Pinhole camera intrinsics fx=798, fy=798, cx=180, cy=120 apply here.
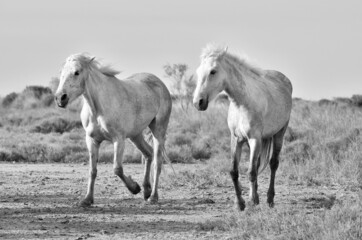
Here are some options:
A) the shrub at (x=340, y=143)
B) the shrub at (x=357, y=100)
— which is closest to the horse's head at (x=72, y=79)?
the shrub at (x=340, y=143)

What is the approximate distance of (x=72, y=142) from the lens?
84.9 feet

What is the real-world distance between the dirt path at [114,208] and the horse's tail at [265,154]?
26.9 inches

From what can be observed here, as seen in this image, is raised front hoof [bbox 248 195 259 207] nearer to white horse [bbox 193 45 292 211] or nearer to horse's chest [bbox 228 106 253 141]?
white horse [bbox 193 45 292 211]

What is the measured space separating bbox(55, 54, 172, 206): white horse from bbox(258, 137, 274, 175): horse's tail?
5.87 ft

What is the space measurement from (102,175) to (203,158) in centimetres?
562

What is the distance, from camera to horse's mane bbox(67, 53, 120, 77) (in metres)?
12.1

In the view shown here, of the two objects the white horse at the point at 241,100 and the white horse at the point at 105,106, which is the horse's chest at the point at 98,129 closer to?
the white horse at the point at 105,106

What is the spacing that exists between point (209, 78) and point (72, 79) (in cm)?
207

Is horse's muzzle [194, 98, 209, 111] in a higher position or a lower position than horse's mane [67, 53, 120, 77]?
lower

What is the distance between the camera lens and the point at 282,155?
19.5 metres

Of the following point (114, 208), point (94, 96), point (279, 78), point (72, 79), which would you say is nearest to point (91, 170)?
point (114, 208)

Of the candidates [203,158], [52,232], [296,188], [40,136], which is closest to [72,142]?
[40,136]

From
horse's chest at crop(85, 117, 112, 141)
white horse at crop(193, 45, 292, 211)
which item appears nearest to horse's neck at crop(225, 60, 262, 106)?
white horse at crop(193, 45, 292, 211)

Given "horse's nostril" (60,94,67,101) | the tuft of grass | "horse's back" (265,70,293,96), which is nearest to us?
Answer: the tuft of grass
